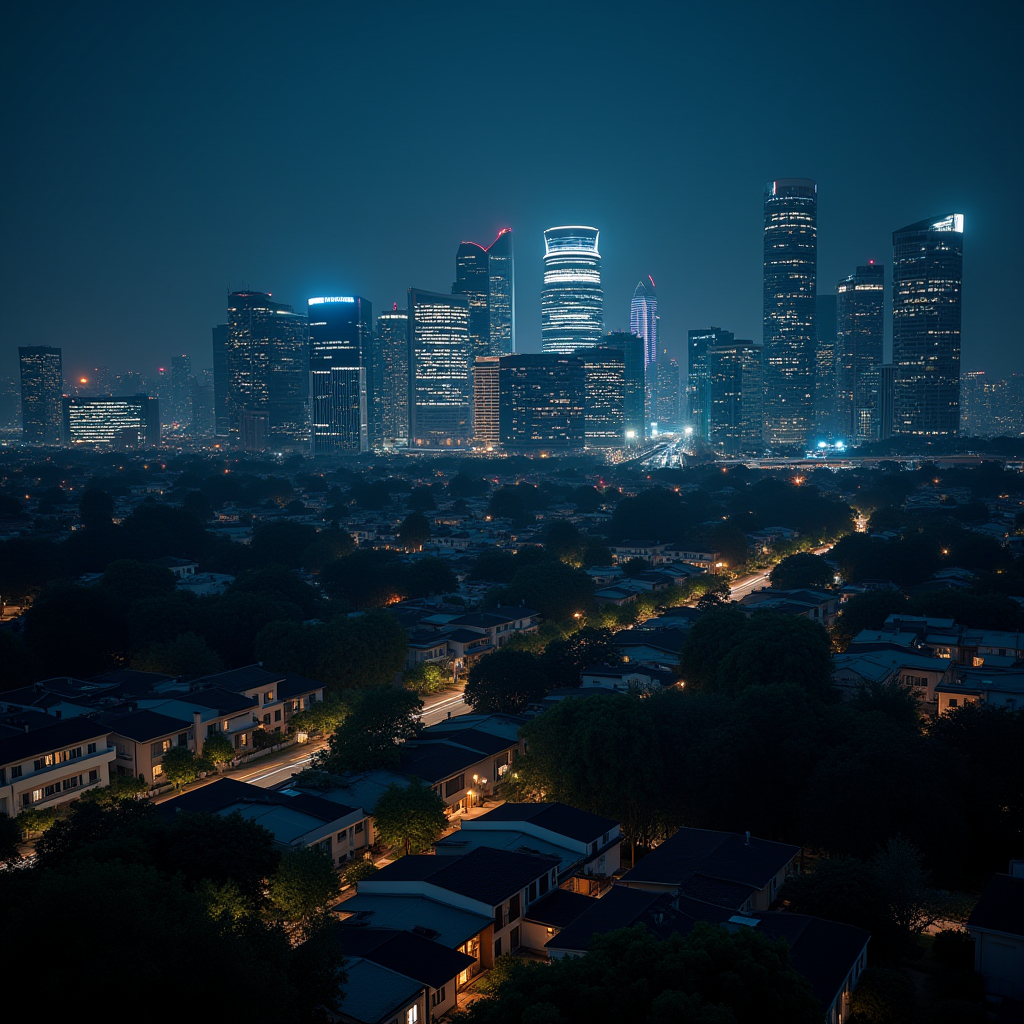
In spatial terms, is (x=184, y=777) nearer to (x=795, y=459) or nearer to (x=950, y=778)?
(x=950, y=778)

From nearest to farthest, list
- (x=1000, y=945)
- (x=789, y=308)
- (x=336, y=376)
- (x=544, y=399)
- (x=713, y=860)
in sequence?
(x=1000, y=945) < (x=713, y=860) < (x=544, y=399) < (x=336, y=376) < (x=789, y=308)

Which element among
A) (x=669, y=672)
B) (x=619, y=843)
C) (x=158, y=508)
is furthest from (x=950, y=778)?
(x=158, y=508)

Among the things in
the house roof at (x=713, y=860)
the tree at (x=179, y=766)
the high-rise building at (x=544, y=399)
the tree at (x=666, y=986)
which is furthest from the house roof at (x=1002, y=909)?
the high-rise building at (x=544, y=399)

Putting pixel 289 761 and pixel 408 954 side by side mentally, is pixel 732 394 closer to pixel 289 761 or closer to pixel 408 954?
pixel 289 761

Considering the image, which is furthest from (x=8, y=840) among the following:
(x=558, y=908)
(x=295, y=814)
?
(x=558, y=908)

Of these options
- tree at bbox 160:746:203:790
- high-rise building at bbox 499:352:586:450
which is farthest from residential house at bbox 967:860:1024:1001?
high-rise building at bbox 499:352:586:450
